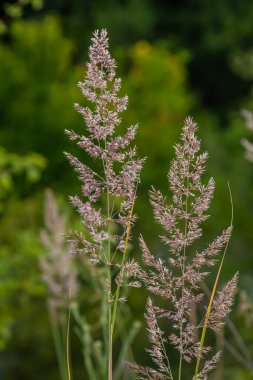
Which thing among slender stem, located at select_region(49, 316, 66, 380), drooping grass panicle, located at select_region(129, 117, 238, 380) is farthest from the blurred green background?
drooping grass panicle, located at select_region(129, 117, 238, 380)

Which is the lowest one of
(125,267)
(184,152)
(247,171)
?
(125,267)

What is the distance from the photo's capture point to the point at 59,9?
2920 centimetres

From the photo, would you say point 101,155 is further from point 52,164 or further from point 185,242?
point 52,164

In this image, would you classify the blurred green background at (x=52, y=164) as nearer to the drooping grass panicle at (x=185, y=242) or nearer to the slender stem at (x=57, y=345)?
the slender stem at (x=57, y=345)

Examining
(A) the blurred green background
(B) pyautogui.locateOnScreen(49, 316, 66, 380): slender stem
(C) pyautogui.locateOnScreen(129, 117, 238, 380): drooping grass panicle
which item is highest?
(A) the blurred green background

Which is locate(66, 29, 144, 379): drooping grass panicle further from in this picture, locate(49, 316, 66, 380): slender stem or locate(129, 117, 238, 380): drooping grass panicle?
locate(49, 316, 66, 380): slender stem

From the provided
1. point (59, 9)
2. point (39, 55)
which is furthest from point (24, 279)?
point (59, 9)

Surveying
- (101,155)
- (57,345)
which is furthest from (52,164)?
(101,155)

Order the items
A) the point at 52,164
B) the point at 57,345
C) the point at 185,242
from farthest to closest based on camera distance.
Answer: the point at 52,164, the point at 57,345, the point at 185,242

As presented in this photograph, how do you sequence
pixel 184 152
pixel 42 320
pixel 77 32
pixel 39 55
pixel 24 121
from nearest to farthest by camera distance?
pixel 184 152 < pixel 42 320 < pixel 24 121 < pixel 39 55 < pixel 77 32

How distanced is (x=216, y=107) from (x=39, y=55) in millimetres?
17615

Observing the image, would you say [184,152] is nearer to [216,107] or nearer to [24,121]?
[24,121]

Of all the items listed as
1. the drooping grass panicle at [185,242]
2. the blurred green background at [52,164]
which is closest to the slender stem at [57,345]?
the blurred green background at [52,164]

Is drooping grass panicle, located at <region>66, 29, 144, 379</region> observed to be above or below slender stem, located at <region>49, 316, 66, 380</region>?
below
